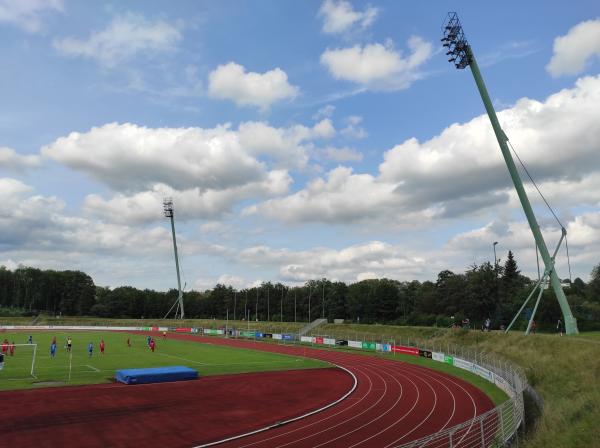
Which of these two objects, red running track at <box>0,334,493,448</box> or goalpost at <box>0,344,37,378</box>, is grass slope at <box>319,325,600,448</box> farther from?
goalpost at <box>0,344,37,378</box>

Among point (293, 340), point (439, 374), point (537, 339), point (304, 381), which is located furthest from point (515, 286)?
point (304, 381)

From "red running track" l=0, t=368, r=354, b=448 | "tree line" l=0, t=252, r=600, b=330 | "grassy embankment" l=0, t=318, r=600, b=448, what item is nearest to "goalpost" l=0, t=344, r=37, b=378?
"red running track" l=0, t=368, r=354, b=448

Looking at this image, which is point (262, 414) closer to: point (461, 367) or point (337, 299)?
point (461, 367)

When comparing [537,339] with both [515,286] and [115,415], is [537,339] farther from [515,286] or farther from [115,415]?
[515,286]

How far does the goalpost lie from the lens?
36.3m

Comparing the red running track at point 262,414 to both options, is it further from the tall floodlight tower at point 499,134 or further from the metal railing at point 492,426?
the tall floodlight tower at point 499,134

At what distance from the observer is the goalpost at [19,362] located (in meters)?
36.3

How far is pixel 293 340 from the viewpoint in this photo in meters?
72.7

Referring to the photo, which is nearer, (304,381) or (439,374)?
(304,381)

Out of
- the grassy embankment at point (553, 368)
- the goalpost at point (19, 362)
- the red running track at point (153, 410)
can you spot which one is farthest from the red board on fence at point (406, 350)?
the goalpost at point (19, 362)

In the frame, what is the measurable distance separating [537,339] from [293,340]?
38.6m

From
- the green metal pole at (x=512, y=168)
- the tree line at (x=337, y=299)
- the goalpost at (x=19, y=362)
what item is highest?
the green metal pole at (x=512, y=168)

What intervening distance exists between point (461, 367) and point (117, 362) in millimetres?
32603

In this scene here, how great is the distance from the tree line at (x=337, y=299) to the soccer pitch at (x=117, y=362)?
35.9m
